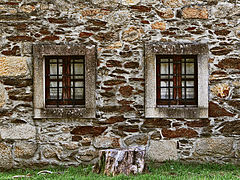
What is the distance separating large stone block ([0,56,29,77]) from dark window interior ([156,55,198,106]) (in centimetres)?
218

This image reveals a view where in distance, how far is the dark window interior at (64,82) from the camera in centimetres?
497

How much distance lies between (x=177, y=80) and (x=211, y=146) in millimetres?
1202

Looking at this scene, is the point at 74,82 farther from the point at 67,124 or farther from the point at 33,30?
the point at 33,30

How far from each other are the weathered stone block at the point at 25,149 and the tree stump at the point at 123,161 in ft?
4.32

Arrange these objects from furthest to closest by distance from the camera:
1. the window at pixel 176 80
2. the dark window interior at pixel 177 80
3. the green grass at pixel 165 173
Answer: the dark window interior at pixel 177 80 → the window at pixel 176 80 → the green grass at pixel 165 173

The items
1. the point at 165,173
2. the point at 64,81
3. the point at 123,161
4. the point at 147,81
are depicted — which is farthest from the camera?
the point at 64,81

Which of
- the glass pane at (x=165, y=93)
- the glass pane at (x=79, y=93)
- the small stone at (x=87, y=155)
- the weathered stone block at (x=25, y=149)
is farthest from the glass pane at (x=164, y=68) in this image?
the weathered stone block at (x=25, y=149)

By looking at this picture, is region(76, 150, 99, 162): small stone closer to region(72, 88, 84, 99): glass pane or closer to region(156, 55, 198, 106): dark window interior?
A: region(72, 88, 84, 99): glass pane

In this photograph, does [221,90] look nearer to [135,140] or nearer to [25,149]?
[135,140]

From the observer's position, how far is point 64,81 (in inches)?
196

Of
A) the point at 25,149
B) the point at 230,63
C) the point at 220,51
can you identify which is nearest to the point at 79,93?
the point at 25,149

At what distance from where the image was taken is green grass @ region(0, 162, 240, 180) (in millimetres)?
4082

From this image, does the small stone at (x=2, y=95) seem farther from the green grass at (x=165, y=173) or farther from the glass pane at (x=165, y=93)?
the glass pane at (x=165, y=93)

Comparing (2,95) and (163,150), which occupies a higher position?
(2,95)
